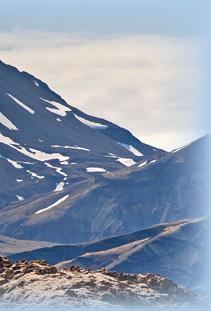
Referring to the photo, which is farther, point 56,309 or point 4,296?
point 4,296

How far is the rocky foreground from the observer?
9738 cm

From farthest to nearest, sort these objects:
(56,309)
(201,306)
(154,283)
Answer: (154,283)
(201,306)
(56,309)

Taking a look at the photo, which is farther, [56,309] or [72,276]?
[72,276]

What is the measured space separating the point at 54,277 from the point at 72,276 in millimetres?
1367

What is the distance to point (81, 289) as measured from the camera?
99.2 m

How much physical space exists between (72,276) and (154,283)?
666cm

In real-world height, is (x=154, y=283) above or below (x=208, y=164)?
below

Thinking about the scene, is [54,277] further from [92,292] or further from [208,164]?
Answer: [208,164]

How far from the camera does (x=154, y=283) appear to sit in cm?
10631

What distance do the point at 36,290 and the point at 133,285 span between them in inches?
308

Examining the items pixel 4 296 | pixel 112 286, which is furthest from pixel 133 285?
pixel 4 296

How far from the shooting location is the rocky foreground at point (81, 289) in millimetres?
97375

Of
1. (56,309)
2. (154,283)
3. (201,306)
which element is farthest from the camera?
(154,283)

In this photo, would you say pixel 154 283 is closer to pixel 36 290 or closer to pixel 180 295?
pixel 180 295
